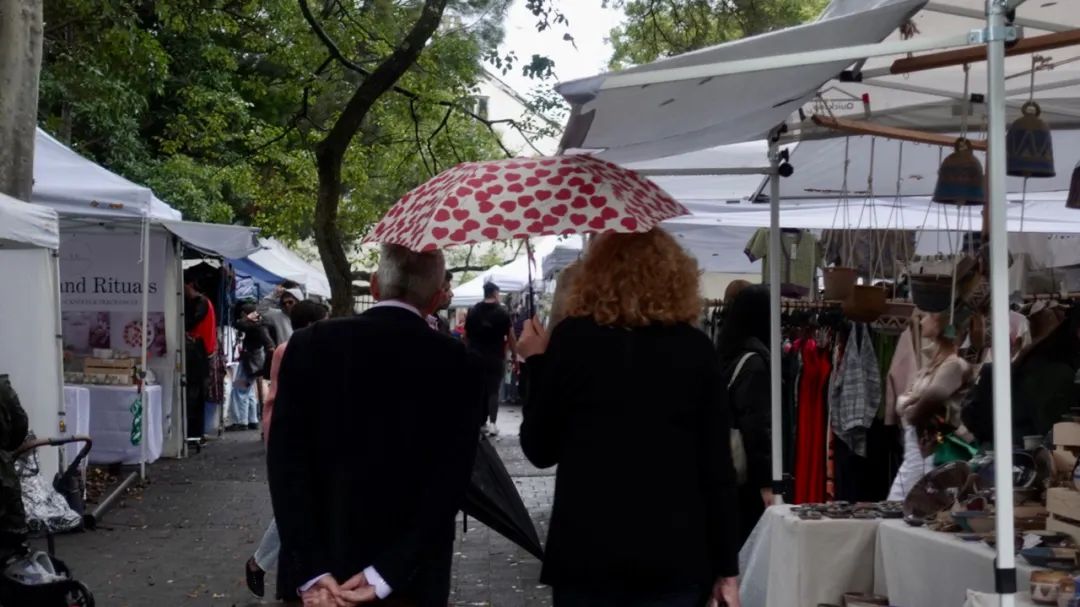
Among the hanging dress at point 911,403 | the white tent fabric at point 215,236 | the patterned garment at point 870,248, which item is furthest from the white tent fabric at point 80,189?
the hanging dress at point 911,403

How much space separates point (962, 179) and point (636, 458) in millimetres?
2903

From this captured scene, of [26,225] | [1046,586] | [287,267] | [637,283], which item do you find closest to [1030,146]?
[1046,586]

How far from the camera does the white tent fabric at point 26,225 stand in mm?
8758

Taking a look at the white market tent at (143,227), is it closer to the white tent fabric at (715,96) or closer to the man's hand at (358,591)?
the white tent fabric at (715,96)

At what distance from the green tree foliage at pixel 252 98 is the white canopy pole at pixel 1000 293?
1146 cm

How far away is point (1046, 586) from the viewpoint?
3822 mm

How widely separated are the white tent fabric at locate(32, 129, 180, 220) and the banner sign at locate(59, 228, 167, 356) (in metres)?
1.54

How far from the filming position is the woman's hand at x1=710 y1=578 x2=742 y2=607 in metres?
3.82

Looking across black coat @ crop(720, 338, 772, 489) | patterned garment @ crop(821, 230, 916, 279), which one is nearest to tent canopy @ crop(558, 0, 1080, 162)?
black coat @ crop(720, 338, 772, 489)

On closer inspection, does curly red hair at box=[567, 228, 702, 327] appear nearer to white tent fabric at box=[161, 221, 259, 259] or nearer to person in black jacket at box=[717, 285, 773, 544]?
person in black jacket at box=[717, 285, 773, 544]

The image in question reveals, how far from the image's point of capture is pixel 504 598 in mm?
8531

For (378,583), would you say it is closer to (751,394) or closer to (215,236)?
(751,394)

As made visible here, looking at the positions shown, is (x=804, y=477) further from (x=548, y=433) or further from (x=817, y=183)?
(x=548, y=433)

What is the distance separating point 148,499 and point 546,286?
38.1 ft
